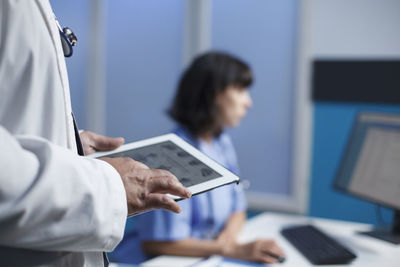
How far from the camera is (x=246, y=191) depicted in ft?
8.90

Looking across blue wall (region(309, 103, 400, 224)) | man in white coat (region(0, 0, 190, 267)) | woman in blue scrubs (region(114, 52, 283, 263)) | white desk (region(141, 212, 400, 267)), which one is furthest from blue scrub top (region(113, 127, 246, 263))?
blue wall (region(309, 103, 400, 224))

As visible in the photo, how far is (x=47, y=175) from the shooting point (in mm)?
510

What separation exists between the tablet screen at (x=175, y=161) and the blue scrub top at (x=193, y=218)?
0.61 meters

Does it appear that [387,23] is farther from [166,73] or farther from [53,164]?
[53,164]

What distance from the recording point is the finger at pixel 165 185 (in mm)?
602

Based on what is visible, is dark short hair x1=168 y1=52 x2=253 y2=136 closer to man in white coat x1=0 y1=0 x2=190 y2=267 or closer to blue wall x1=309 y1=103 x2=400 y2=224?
blue wall x1=309 y1=103 x2=400 y2=224

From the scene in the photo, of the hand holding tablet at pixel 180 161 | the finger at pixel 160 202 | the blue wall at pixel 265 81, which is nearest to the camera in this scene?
the finger at pixel 160 202

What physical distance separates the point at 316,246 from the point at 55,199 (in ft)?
3.34

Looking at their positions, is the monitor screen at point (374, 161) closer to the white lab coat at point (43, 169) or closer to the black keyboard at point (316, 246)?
the black keyboard at point (316, 246)

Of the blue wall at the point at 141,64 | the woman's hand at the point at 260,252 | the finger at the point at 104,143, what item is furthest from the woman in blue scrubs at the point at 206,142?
the blue wall at the point at 141,64

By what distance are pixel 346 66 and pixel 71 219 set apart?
222 centimetres

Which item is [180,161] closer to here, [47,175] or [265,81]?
[47,175]

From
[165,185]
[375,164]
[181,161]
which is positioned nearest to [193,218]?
[375,164]

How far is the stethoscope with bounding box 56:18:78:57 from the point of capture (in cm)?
67
